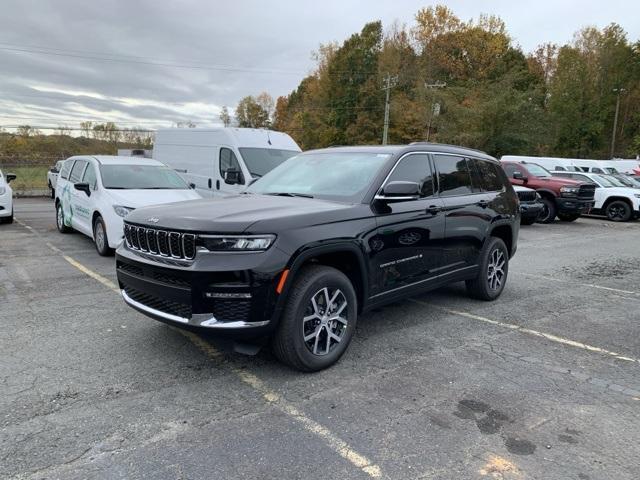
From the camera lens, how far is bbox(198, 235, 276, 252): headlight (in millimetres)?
3471

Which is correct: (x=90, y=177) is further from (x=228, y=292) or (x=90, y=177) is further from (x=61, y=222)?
(x=228, y=292)

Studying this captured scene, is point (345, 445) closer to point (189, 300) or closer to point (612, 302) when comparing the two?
point (189, 300)

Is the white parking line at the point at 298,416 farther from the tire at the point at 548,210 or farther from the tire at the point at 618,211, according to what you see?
the tire at the point at 618,211

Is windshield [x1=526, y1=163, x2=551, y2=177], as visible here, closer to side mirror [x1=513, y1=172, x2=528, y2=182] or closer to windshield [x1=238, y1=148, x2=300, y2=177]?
side mirror [x1=513, y1=172, x2=528, y2=182]

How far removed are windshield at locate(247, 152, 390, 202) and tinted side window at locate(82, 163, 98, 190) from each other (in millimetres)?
4600

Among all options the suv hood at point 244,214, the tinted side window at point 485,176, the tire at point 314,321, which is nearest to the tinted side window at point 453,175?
the tinted side window at point 485,176

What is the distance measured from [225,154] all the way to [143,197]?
12.8 ft

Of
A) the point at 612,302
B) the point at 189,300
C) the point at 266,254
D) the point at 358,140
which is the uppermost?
the point at 358,140

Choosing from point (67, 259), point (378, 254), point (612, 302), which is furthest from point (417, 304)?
point (67, 259)

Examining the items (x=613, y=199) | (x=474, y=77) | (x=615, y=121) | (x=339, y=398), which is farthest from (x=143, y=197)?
(x=615, y=121)

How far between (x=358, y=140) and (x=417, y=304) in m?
49.4

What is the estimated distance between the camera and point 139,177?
28.8ft

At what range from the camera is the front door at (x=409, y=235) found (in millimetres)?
4332

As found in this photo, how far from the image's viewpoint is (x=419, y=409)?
3.38 m
